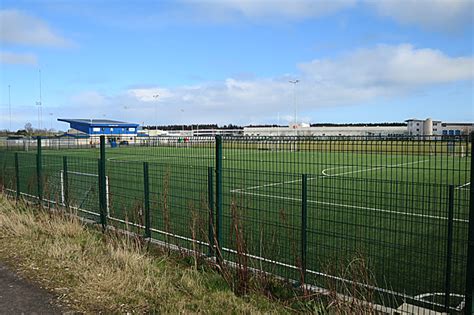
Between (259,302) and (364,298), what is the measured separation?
1.11 metres

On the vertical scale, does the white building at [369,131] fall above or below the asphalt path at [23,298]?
above

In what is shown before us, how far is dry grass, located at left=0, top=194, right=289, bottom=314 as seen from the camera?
14.3 feet

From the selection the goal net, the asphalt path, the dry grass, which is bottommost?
the asphalt path

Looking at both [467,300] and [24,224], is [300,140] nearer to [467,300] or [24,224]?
[467,300]

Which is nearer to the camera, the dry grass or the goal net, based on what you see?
the dry grass

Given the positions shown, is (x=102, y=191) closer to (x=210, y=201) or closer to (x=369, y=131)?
(x=210, y=201)

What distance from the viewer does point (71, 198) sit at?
8820mm

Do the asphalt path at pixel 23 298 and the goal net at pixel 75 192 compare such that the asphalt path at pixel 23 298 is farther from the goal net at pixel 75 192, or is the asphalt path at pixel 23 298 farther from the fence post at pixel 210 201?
the goal net at pixel 75 192

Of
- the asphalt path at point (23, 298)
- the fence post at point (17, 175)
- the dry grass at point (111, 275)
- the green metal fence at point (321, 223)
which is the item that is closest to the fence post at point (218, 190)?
the green metal fence at point (321, 223)

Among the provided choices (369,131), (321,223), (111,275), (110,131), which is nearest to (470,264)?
(369,131)

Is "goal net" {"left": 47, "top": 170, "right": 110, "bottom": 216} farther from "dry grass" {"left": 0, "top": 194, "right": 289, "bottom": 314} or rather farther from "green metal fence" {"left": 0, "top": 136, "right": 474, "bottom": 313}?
"dry grass" {"left": 0, "top": 194, "right": 289, "bottom": 314}

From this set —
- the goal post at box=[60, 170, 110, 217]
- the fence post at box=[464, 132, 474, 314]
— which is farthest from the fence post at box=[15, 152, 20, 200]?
the fence post at box=[464, 132, 474, 314]

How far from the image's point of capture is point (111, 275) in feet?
16.1

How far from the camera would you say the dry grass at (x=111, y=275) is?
14.3 feet
